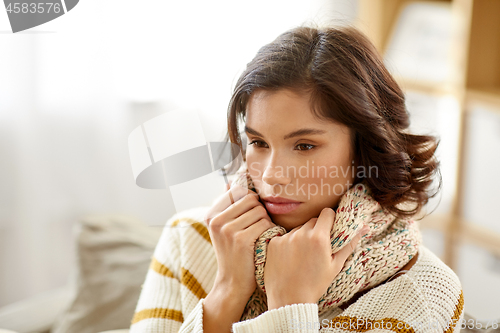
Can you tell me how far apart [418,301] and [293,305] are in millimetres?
254

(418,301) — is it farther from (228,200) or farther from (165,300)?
(165,300)

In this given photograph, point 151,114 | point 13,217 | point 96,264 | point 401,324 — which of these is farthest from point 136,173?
point 13,217

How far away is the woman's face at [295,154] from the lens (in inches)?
35.6

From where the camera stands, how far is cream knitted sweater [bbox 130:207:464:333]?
33.6 inches

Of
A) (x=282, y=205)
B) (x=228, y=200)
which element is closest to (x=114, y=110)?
(x=228, y=200)

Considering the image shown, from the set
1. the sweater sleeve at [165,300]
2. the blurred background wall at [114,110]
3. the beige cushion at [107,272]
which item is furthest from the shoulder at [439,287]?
the beige cushion at [107,272]

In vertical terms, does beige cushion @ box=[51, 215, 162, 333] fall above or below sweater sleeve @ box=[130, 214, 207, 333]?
below

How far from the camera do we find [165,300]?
3.46ft

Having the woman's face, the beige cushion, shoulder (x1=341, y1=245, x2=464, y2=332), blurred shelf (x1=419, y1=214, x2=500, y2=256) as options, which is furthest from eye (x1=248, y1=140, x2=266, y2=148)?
blurred shelf (x1=419, y1=214, x2=500, y2=256)

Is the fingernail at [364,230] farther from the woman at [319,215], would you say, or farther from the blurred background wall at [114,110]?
the blurred background wall at [114,110]

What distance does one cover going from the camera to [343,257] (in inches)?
36.3

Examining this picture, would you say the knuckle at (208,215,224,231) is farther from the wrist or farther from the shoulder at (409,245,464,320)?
the shoulder at (409,245,464,320)

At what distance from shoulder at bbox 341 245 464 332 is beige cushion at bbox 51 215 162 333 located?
0.70 metres

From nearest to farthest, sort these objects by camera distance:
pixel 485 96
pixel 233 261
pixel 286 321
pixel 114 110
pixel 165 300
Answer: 1. pixel 286 321
2. pixel 233 261
3. pixel 165 300
4. pixel 114 110
5. pixel 485 96
